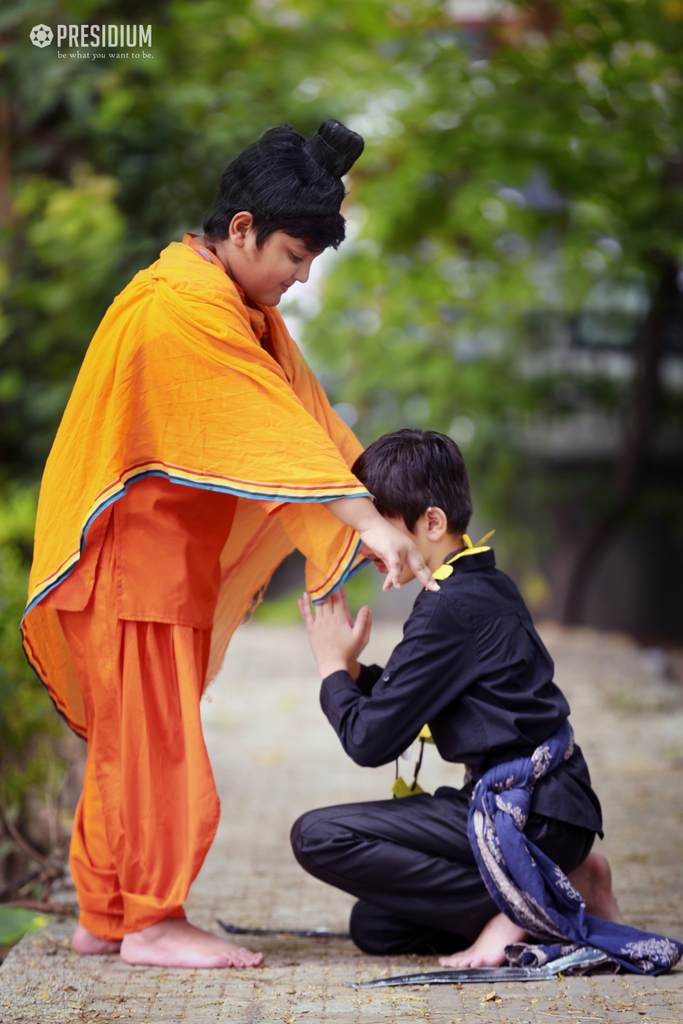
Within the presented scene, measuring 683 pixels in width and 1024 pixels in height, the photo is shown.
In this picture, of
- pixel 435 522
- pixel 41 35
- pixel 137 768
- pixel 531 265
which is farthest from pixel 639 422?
pixel 137 768

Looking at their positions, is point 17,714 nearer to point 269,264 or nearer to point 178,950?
point 178,950

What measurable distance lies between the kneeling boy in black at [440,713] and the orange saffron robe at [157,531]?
145 millimetres

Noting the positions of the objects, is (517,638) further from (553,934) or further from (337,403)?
(337,403)

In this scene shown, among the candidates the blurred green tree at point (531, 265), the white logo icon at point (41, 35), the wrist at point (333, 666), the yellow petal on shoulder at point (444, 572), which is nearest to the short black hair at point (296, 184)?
the yellow petal on shoulder at point (444, 572)

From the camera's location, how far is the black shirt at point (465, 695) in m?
1.71

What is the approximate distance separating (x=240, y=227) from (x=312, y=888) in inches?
63.7

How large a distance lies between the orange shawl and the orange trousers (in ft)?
0.30

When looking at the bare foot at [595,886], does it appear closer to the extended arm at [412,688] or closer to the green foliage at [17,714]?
→ the extended arm at [412,688]

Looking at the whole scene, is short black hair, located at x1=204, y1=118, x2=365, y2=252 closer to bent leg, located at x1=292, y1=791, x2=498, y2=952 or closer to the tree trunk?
bent leg, located at x1=292, y1=791, x2=498, y2=952

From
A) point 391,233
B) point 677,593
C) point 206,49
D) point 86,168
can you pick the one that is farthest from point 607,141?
point 677,593

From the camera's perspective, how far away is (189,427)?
5.66 ft

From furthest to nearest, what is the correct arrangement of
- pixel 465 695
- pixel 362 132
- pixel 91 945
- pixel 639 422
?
pixel 639 422
pixel 362 132
pixel 91 945
pixel 465 695

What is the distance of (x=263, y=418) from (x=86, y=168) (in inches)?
150

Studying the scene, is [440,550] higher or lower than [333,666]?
higher
